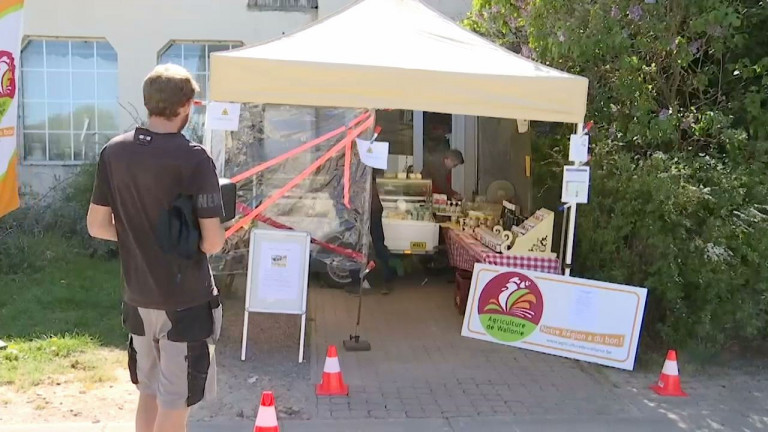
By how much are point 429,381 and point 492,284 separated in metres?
1.07

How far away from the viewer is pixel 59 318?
5.88 meters

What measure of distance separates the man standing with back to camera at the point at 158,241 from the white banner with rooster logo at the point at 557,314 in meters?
2.99

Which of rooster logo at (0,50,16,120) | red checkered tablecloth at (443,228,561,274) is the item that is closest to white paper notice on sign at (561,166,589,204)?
red checkered tablecloth at (443,228,561,274)

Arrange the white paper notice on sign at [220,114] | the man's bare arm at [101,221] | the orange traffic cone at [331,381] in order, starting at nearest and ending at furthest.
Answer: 1. the man's bare arm at [101,221]
2. the orange traffic cone at [331,381]
3. the white paper notice on sign at [220,114]

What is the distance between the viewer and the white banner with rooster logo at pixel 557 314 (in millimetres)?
5230

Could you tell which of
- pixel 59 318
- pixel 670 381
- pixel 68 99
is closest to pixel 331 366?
pixel 670 381

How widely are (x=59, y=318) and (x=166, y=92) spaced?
387 centimetres

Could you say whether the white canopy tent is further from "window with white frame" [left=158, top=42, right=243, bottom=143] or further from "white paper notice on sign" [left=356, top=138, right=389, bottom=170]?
"window with white frame" [left=158, top=42, right=243, bottom=143]

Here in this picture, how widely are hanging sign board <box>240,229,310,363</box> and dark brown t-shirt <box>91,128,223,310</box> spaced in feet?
7.11

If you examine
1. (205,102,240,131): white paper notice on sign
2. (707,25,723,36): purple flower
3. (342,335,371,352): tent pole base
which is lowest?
(342,335,371,352): tent pole base

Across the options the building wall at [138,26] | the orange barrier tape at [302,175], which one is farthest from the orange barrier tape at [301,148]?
the building wall at [138,26]

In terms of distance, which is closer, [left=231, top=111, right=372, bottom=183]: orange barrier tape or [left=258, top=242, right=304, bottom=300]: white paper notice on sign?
[left=258, top=242, right=304, bottom=300]: white paper notice on sign

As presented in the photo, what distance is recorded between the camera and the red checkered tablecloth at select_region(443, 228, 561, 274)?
236 inches

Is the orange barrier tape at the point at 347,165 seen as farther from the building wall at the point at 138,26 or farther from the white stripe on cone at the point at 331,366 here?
the building wall at the point at 138,26
